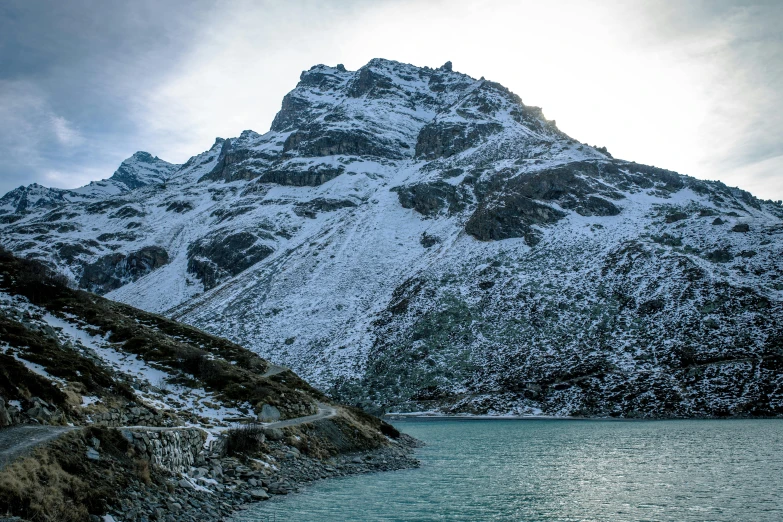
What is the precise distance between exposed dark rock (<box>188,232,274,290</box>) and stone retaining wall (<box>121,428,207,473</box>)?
111 m

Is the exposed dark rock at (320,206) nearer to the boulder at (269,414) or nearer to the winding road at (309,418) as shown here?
the winding road at (309,418)

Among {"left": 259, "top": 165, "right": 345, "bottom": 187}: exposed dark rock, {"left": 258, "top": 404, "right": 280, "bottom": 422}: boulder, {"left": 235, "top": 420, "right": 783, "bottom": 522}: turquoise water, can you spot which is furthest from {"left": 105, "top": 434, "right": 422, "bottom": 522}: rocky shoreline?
{"left": 259, "top": 165, "right": 345, "bottom": 187}: exposed dark rock

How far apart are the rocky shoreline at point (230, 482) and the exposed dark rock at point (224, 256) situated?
10429 centimetres

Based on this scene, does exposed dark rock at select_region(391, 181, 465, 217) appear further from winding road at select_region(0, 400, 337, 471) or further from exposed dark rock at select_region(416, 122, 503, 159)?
winding road at select_region(0, 400, 337, 471)

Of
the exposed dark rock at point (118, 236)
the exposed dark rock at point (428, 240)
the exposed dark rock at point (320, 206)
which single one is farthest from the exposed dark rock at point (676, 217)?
the exposed dark rock at point (118, 236)

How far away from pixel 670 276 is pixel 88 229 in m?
194

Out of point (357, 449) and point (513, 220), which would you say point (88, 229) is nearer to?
point (513, 220)

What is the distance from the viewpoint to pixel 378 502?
22.1 m

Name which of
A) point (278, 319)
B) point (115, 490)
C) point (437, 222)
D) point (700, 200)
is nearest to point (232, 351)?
point (115, 490)

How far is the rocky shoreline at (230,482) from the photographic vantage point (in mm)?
16266

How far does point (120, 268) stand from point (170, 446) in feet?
508

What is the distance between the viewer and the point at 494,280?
90.3m

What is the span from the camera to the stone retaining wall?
18859 millimetres

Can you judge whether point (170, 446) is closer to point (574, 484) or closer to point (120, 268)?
point (574, 484)
